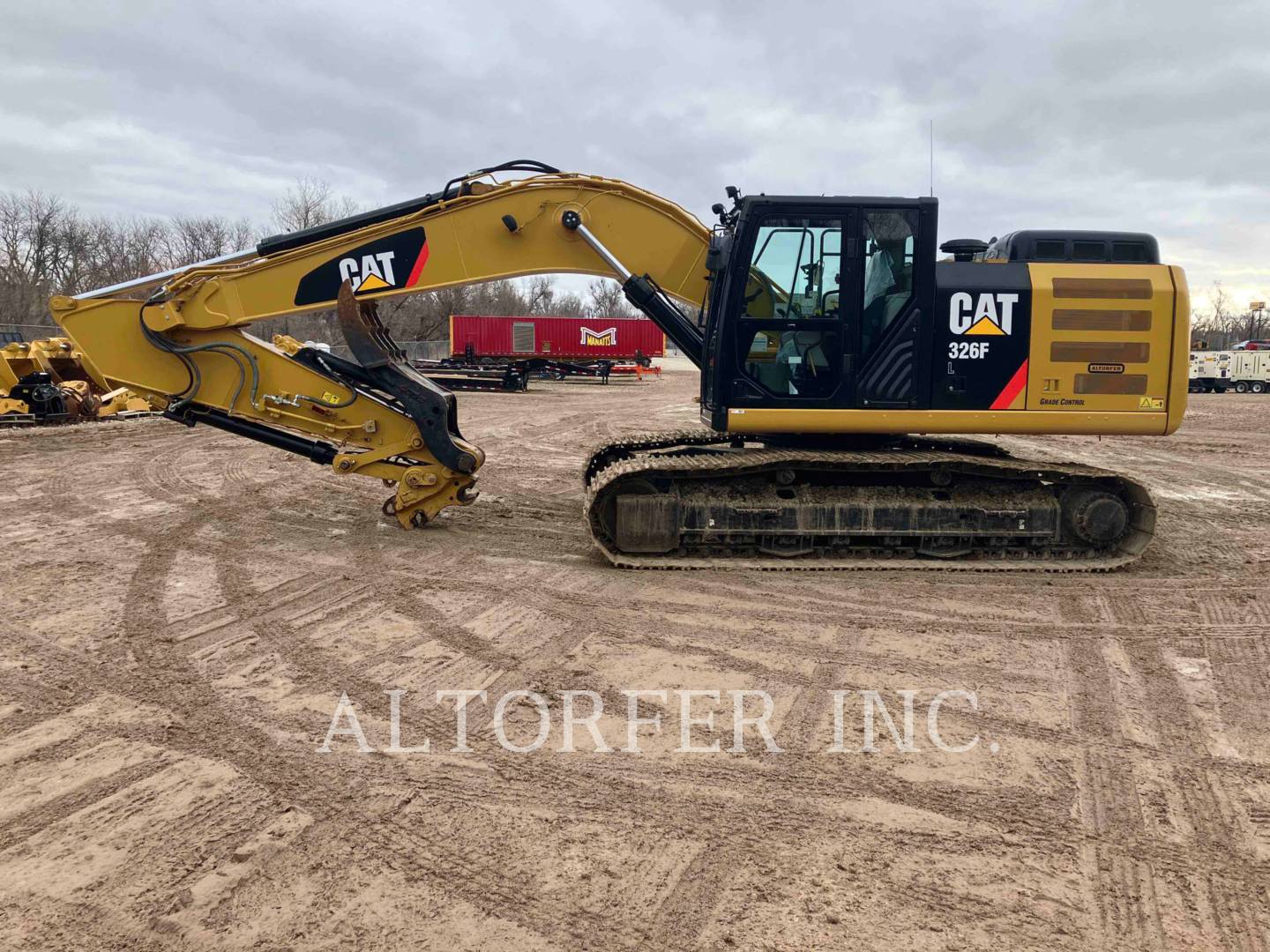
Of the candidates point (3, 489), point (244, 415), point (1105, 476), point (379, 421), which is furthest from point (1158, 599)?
point (3, 489)

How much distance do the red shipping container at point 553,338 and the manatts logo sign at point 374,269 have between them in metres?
30.4

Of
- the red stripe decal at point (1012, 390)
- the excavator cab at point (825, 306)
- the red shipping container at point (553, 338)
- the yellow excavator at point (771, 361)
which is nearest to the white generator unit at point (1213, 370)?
the red shipping container at point (553, 338)

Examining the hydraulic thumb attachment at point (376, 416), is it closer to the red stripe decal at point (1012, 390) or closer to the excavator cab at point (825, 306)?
the excavator cab at point (825, 306)

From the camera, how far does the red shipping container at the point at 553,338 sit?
38219 mm


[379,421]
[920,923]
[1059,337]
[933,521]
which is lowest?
[920,923]

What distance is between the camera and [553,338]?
39250mm

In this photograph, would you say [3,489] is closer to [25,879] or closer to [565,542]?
[565,542]

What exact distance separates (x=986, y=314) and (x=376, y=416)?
547cm

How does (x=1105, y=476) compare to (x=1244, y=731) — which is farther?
(x=1105, y=476)

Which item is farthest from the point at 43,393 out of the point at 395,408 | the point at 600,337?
the point at 600,337

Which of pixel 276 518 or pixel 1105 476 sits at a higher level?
pixel 1105 476

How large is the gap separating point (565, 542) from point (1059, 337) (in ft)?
15.1

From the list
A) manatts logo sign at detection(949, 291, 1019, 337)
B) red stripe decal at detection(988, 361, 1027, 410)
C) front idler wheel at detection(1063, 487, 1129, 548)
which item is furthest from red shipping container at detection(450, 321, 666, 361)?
front idler wheel at detection(1063, 487, 1129, 548)

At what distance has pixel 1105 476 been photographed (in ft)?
23.2
